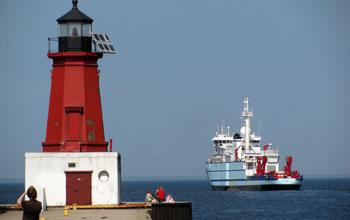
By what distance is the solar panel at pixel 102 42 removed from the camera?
71.6 feet

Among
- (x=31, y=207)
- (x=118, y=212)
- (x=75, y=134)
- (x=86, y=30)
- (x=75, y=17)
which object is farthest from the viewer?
(x=86, y=30)

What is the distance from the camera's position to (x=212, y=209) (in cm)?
4897

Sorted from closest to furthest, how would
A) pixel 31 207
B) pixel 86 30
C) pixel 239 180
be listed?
pixel 31 207, pixel 86 30, pixel 239 180

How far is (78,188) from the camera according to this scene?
68.1ft

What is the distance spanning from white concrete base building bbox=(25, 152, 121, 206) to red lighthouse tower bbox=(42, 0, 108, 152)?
0.49 metres

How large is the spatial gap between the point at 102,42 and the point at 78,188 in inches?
197

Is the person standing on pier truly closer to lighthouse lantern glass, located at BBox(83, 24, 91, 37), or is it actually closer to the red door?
the red door

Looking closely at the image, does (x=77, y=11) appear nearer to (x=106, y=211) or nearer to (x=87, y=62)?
(x=87, y=62)

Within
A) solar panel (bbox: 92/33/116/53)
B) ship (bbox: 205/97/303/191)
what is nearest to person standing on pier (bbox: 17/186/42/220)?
solar panel (bbox: 92/33/116/53)

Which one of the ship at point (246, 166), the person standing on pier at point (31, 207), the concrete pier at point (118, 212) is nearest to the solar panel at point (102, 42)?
the concrete pier at point (118, 212)

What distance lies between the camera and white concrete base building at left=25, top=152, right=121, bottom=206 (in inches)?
817

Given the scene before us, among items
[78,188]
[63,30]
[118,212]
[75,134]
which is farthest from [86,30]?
[118,212]

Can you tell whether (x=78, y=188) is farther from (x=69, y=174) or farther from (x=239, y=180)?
(x=239, y=180)

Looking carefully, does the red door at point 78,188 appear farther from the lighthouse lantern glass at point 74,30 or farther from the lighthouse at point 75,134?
the lighthouse lantern glass at point 74,30
